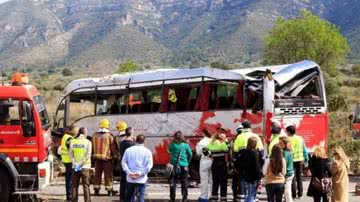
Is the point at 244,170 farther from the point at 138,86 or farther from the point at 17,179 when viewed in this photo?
the point at 138,86

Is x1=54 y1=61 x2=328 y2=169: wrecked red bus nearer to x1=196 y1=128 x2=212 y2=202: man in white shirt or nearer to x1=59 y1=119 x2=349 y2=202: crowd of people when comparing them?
x1=59 y1=119 x2=349 y2=202: crowd of people

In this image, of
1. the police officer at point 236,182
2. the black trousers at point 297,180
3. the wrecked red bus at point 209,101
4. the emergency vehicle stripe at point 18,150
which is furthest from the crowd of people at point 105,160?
the black trousers at point 297,180

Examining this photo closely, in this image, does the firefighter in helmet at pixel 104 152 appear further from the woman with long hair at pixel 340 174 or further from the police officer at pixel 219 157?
the woman with long hair at pixel 340 174

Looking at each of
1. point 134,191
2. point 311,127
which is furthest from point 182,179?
point 311,127

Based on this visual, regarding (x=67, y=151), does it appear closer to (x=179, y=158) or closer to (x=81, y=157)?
(x=81, y=157)

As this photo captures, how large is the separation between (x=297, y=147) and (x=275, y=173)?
2.84 metres

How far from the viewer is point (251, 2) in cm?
15462

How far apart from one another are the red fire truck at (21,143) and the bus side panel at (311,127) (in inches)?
266

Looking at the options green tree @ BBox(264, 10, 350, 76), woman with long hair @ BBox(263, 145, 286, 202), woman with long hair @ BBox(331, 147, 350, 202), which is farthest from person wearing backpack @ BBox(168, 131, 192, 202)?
green tree @ BBox(264, 10, 350, 76)

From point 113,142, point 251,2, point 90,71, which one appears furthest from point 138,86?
point 251,2

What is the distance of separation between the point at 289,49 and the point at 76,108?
52.2 metres

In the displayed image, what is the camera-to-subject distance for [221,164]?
45.4ft

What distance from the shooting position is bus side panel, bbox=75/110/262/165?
17781mm

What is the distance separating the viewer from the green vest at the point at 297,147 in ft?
48.0
